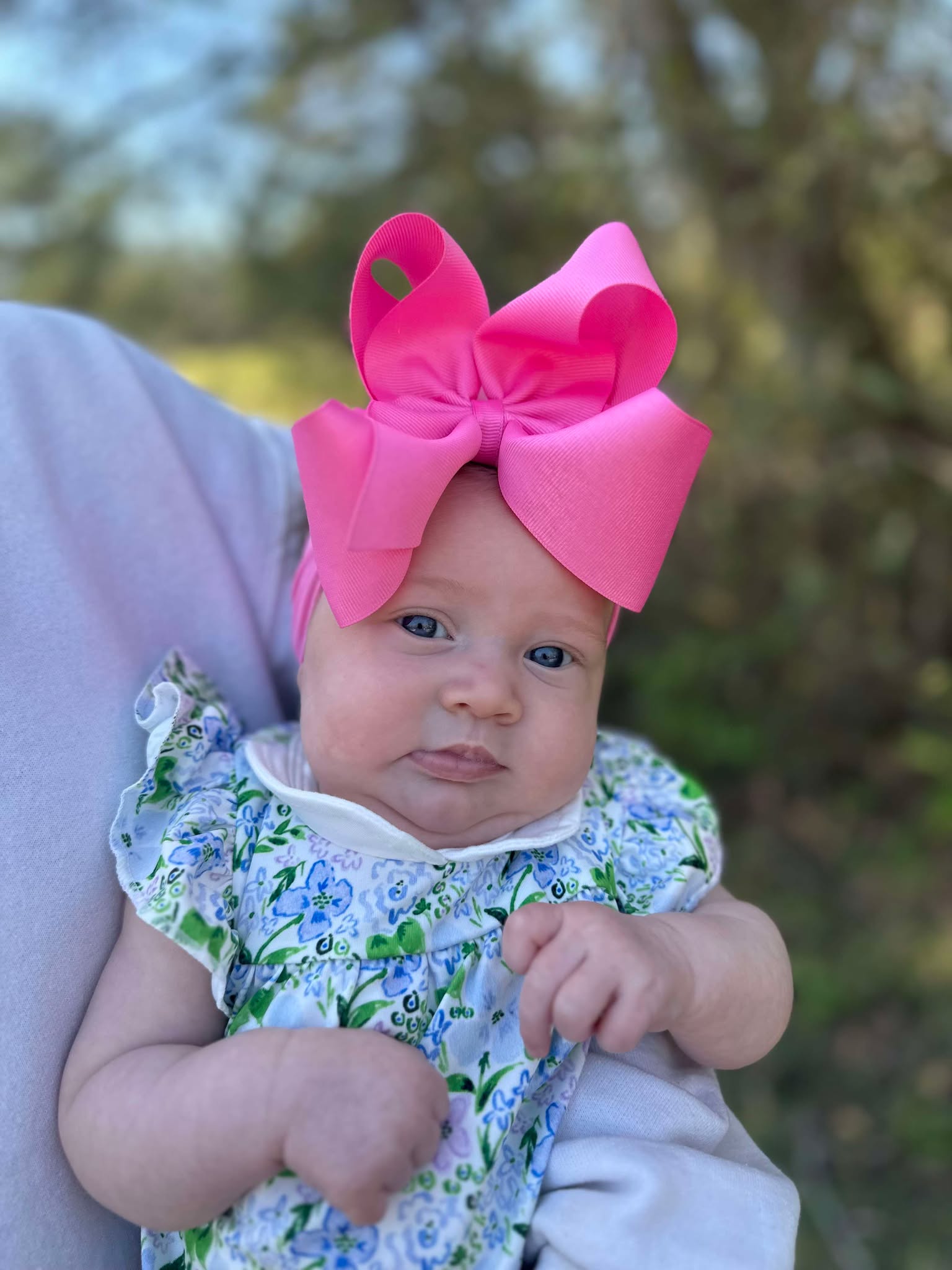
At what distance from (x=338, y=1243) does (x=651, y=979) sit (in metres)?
0.41

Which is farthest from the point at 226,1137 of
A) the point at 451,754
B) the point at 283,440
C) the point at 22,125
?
the point at 22,125

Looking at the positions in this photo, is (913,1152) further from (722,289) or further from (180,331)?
(180,331)

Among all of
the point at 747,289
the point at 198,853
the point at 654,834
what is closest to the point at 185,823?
the point at 198,853

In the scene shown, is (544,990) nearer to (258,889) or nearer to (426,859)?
(426,859)

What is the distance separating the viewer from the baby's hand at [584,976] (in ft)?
3.63

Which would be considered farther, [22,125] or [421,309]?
[22,125]

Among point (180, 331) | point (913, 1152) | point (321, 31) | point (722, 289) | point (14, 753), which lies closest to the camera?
point (14, 753)

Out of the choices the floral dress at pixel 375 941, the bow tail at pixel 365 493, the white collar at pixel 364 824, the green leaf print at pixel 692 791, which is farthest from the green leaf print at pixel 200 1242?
the green leaf print at pixel 692 791

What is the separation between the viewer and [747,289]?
406 centimetres

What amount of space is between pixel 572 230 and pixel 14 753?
382 cm

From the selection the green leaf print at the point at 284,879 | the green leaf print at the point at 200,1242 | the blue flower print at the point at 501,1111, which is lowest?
the green leaf print at the point at 200,1242

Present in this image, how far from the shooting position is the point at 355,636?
1316 mm

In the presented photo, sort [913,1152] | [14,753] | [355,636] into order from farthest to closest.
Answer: [913,1152] < [355,636] < [14,753]

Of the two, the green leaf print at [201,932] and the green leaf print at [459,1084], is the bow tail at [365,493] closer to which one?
the green leaf print at [201,932]
